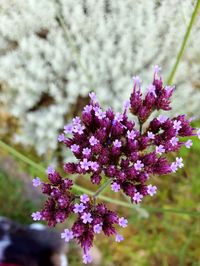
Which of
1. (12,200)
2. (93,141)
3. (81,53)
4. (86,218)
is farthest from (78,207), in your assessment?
(12,200)

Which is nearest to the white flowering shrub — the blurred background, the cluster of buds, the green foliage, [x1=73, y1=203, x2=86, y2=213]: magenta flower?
the blurred background

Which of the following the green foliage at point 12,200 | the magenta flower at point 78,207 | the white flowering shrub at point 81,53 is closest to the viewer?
the magenta flower at point 78,207

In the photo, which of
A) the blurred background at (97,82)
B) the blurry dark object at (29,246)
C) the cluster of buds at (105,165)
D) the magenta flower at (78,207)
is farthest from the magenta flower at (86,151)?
the blurry dark object at (29,246)

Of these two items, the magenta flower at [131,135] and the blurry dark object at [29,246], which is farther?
the blurry dark object at [29,246]

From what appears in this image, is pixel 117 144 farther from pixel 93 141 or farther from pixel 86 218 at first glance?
pixel 86 218

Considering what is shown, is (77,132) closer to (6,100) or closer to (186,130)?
(186,130)

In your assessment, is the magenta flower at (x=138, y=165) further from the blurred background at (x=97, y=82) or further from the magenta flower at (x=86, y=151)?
the blurred background at (x=97, y=82)

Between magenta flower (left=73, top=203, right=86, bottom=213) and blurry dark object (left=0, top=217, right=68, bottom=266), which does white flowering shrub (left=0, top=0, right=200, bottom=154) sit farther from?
magenta flower (left=73, top=203, right=86, bottom=213)
